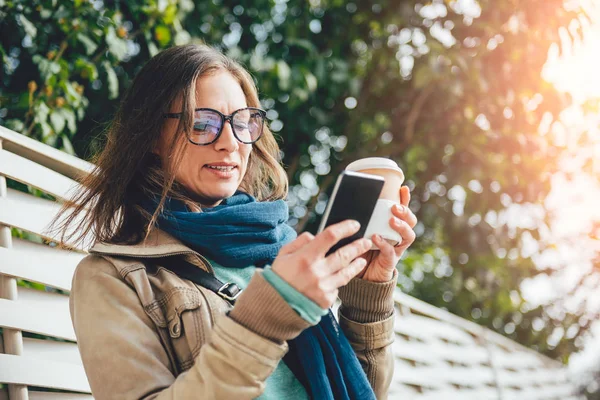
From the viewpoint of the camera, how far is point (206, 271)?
1485 mm

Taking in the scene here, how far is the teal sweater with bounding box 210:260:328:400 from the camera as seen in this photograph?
3.63ft

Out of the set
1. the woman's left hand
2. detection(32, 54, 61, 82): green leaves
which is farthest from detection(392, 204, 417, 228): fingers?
detection(32, 54, 61, 82): green leaves

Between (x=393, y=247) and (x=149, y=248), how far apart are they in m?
0.58

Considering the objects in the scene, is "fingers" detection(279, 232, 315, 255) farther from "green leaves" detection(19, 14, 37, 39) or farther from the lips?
"green leaves" detection(19, 14, 37, 39)

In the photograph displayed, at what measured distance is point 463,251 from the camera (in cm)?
510

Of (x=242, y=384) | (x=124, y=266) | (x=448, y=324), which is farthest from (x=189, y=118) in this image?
(x=448, y=324)

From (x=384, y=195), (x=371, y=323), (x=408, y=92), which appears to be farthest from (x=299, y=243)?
(x=408, y=92)

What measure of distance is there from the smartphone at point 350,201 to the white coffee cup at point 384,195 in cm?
9

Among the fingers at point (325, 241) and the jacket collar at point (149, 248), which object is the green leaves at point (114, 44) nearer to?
the jacket collar at point (149, 248)

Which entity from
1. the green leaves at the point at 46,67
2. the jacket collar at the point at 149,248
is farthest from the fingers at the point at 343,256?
the green leaves at the point at 46,67

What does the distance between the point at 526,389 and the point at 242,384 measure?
5.04 metres

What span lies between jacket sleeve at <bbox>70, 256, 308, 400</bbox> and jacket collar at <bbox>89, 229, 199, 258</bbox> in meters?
0.03

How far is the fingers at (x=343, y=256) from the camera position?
1.13 meters

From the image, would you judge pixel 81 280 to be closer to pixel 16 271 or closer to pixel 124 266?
pixel 124 266
